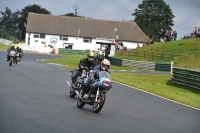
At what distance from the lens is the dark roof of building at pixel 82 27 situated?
357 feet

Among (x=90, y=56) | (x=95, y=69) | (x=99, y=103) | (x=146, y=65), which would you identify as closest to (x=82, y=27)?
(x=146, y=65)

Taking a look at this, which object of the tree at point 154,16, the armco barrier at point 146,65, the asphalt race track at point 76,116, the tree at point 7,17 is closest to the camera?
the asphalt race track at point 76,116

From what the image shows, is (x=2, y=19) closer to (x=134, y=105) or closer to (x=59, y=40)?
(x=59, y=40)

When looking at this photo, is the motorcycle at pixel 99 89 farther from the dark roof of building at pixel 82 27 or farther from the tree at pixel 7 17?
the tree at pixel 7 17

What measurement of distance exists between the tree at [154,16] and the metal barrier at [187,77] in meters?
94.3

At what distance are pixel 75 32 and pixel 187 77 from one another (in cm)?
8010

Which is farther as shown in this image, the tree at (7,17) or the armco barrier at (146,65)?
the tree at (7,17)

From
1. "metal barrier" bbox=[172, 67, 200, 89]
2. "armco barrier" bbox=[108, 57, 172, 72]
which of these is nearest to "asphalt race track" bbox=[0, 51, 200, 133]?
"metal barrier" bbox=[172, 67, 200, 89]

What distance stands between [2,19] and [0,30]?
8758 cm

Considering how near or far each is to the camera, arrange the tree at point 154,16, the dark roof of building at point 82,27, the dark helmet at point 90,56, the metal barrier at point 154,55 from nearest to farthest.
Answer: the dark helmet at point 90,56, the metal barrier at point 154,55, the dark roof of building at point 82,27, the tree at point 154,16

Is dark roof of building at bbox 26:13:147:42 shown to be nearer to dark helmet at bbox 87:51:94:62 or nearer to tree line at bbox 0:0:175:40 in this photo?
tree line at bbox 0:0:175:40

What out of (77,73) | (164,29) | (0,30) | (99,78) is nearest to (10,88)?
(77,73)

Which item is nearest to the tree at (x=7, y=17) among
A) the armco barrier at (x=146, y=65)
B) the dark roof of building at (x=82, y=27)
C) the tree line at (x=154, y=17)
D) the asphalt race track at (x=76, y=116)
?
the tree line at (x=154, y=17)

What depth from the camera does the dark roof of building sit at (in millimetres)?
108688
